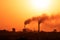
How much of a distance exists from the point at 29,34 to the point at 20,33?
2.95 feet

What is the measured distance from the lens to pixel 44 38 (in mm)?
16391

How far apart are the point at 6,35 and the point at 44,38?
348cm

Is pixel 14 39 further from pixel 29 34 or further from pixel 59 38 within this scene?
pixel 59 38

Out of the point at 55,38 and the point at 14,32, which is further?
the point at 14,32

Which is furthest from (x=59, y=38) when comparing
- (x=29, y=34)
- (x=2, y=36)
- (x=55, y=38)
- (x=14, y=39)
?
(x=2, y=36)

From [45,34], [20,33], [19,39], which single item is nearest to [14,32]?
[20,33]

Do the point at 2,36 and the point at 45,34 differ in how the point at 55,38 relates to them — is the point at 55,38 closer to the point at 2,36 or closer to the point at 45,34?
the point at 45,34

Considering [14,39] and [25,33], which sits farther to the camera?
[25,33]

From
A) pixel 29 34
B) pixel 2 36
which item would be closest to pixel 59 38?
pixel 29 34

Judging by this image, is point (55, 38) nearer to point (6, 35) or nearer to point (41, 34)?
point (41, 34)

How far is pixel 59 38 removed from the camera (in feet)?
53.8

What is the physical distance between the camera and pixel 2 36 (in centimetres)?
1669

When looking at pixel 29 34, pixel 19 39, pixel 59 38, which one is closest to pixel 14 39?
pixel 19 39

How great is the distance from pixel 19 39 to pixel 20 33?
1.39 metres
